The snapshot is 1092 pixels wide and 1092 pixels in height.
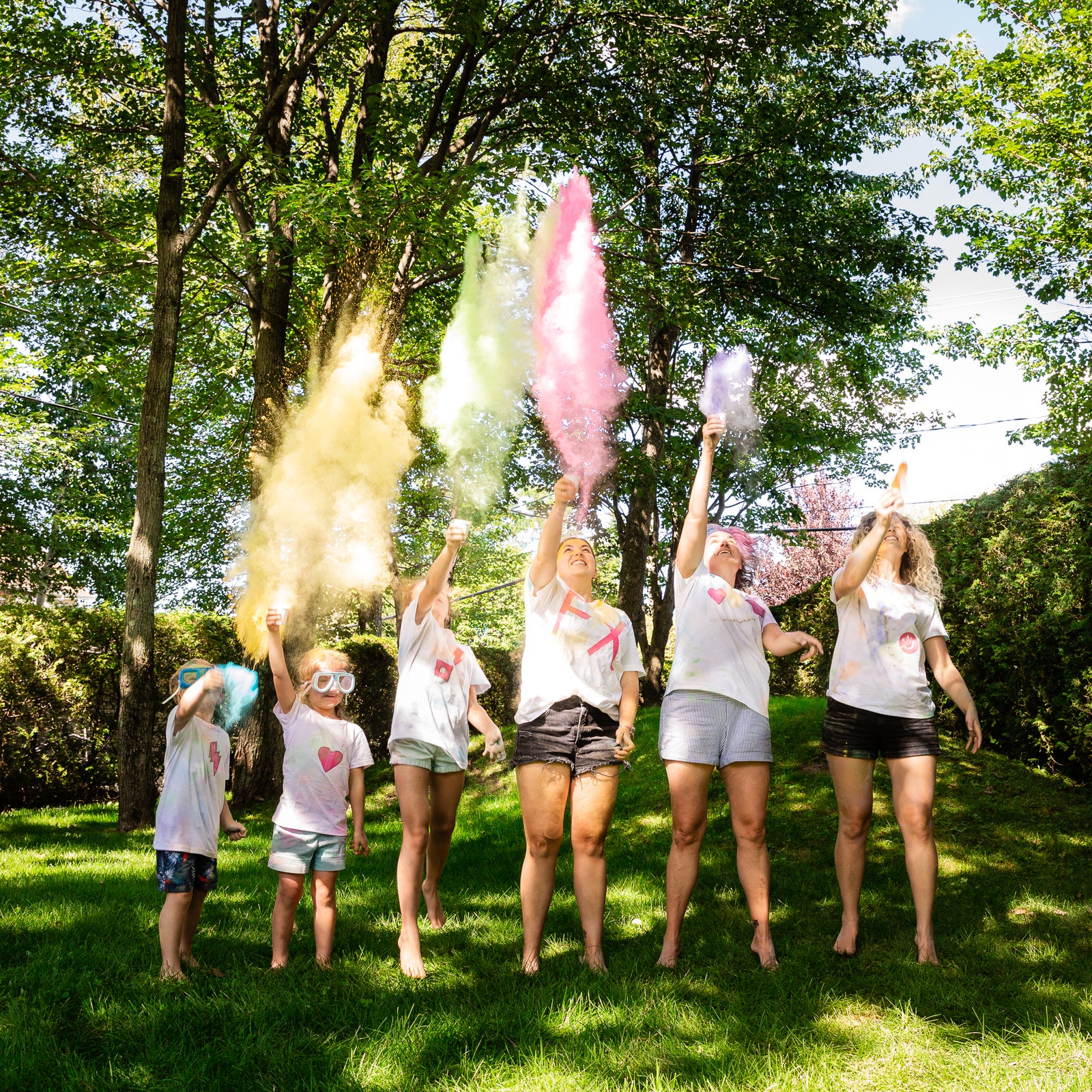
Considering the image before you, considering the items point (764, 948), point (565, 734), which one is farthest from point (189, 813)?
point (764, 948)

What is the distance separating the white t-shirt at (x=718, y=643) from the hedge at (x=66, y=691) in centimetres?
855

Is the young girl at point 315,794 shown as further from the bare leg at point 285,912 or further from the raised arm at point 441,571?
the raised arm at point 441,571

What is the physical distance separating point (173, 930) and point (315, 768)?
0.87 m

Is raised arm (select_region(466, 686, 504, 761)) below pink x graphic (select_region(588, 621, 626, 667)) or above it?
below

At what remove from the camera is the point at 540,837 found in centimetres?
389

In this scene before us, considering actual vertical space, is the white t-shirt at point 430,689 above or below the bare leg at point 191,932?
above

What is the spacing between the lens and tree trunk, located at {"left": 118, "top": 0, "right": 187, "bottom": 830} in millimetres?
8562

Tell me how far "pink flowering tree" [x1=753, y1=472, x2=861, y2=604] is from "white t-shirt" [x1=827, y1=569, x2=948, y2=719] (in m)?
20.1

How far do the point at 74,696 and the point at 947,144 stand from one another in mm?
15131

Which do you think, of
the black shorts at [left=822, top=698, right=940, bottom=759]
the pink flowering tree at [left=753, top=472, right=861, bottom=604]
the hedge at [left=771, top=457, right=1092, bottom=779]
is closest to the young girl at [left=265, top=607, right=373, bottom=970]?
the black shorts at [left=822, top=698, right=940, bottom=759]

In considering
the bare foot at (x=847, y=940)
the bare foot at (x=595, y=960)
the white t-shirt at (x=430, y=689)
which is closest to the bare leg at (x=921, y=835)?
the bare foot at (x=847, y=940)

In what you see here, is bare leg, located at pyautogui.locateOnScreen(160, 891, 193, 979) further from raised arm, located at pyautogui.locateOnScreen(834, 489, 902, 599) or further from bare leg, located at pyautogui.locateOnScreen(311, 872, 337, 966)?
raised arm, located at pyautogui.locateOnScreen(834, 489, 902, 599)

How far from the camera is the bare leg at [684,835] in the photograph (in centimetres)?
399

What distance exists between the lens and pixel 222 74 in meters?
12.0
